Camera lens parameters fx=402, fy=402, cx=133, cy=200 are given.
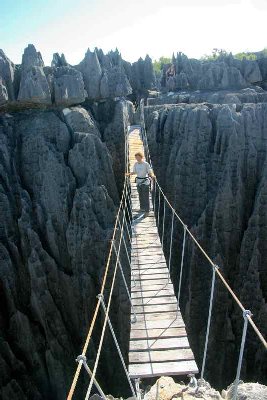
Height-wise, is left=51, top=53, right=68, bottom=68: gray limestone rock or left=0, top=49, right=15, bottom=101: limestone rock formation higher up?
left=51, top=53, right=68, bottom=68: gray limestone rock

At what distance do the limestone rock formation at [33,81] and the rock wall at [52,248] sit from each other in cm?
68

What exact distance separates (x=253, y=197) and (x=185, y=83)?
17174mm

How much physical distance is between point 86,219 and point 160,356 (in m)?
9.64

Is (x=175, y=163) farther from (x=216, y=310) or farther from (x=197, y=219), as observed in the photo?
(x=216, y=310)

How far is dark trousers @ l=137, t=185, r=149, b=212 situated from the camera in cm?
922

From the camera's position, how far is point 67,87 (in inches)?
645

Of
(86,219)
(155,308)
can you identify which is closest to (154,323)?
(155,308)

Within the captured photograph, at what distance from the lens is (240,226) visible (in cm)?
1313

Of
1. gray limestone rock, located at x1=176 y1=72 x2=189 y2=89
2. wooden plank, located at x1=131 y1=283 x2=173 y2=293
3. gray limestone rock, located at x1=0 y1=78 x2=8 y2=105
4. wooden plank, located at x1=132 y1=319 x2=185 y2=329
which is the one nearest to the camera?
wooden plank, located at x1=132 y1=319 x2=185 y2=329

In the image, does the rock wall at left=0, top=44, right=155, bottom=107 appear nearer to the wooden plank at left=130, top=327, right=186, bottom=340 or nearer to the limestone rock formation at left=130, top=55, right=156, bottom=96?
the wooden plank at left=130, top=327, right=186, bottom=340

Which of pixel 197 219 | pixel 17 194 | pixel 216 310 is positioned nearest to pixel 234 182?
pixel 197 219

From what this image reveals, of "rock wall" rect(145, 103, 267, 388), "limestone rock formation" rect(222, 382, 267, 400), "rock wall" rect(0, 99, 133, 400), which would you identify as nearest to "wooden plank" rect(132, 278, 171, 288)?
"limestone rock formation" rect(222, 382, 267, 400)

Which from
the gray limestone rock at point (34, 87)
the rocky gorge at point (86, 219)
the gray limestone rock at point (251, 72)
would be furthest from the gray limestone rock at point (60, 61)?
the gray limestone rock at point (251, 72)

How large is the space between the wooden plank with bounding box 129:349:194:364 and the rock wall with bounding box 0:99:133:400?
8185mm
